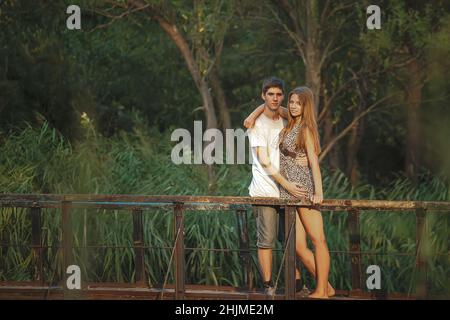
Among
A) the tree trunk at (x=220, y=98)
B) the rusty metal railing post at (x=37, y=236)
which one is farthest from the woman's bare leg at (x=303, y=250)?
the tree trunk at (x=220, y=98)

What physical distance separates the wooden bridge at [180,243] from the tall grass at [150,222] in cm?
89

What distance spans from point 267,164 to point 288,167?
0.16m

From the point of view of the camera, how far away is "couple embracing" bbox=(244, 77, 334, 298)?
920 centimetres

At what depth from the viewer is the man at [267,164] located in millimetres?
9258

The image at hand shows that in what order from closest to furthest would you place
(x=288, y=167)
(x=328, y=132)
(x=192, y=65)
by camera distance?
(x=288, y=167)
(x=192, y=65)
(x=328, y=132)

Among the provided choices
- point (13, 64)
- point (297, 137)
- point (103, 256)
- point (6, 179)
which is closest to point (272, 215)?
point (297, 137)

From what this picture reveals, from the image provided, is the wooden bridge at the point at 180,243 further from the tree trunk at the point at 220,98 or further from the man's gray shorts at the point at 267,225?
the tree trunk at the point at 220,98

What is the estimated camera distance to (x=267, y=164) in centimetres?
927

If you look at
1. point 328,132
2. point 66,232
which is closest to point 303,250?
point 66,232

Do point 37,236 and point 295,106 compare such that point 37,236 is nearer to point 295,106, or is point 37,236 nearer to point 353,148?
point 295,106
